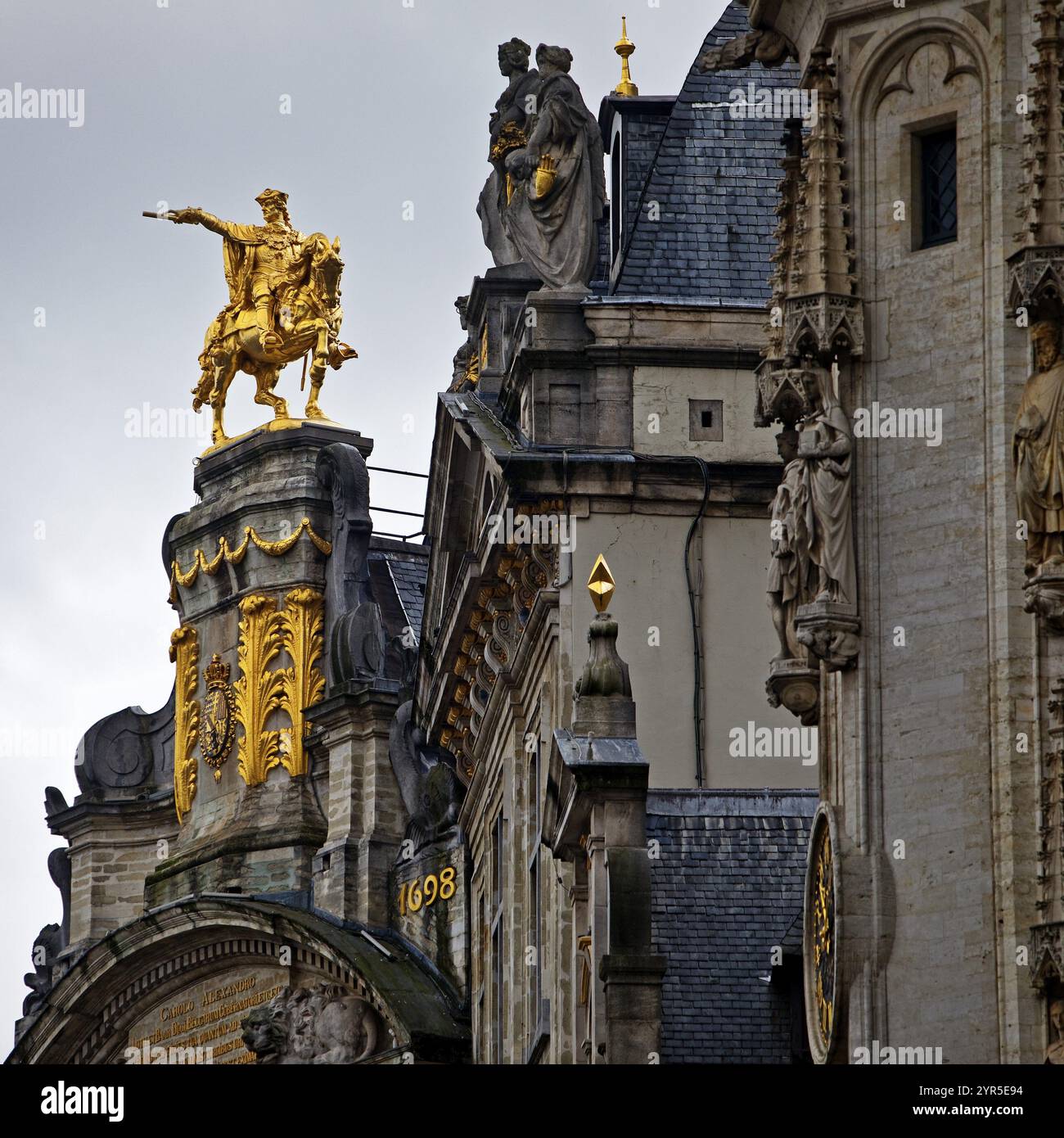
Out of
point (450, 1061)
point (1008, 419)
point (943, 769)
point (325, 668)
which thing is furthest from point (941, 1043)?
point (325, 668)

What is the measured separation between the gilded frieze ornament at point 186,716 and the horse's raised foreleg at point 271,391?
13.3 ft

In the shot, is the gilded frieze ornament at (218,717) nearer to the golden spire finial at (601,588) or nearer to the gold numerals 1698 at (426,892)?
the gold numerals 1698 at (426,892)

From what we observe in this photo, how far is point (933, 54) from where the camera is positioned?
27.3m

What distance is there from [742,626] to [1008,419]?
16.2 m

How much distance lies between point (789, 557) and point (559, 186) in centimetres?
1756

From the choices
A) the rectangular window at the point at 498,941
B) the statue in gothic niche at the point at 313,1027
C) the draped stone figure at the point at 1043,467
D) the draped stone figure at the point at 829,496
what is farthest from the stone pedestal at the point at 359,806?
the draped stone figure at the point at 1043,467

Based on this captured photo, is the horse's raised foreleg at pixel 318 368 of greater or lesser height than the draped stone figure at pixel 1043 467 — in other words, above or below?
above

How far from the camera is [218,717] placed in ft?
212

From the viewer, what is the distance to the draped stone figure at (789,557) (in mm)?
26906
